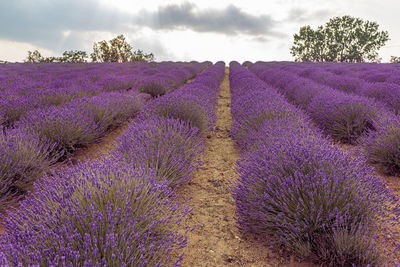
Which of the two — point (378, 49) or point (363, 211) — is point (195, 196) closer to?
point (363, 211)

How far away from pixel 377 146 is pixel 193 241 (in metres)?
2.78

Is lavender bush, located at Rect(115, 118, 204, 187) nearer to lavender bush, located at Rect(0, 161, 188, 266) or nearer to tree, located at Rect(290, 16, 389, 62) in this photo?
lavender bush, located at Rect(0, 161, 188, 266)

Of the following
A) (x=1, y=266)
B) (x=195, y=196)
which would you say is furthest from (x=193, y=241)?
(x=1, y=266)

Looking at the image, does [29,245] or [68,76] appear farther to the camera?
[68,76]

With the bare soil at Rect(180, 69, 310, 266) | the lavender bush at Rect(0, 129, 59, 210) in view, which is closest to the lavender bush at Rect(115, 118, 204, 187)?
the bare soil at Rect(180, 69, 310, 266)

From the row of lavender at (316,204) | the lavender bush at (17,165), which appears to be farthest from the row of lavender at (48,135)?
the row of lavender at (316,204)

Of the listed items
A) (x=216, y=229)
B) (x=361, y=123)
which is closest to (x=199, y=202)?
Result: (x=216, y=229)

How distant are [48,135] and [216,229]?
Result: 9.39 feet

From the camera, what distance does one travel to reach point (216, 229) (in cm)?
228

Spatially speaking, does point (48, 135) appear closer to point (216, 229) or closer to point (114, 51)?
point (216, 229)

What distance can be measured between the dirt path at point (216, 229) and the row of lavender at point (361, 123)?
1949 millimetres

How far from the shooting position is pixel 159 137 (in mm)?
3061

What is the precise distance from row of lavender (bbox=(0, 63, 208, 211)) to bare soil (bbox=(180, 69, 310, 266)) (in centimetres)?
176

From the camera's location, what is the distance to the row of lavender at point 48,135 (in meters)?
2.73
